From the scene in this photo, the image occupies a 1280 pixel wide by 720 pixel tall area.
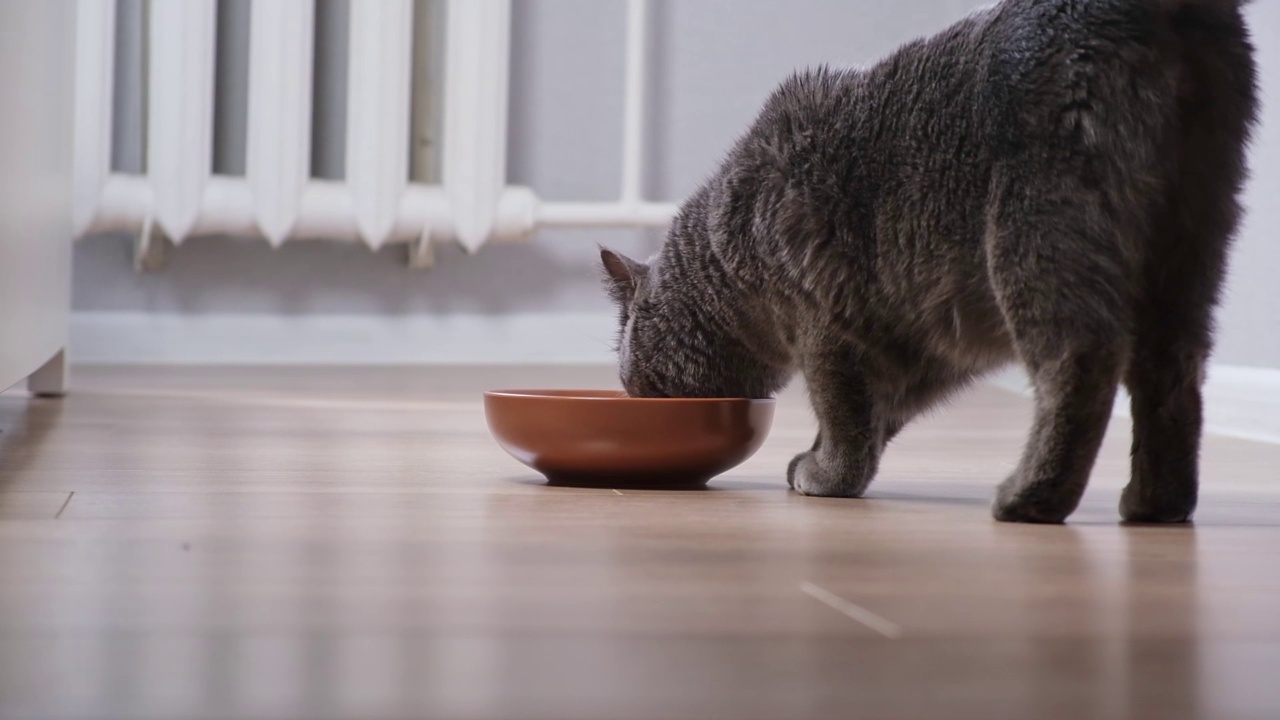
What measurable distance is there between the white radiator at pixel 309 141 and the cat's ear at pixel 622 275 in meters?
1.97

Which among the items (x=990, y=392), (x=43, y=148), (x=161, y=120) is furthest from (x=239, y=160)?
(x=990, y=392)

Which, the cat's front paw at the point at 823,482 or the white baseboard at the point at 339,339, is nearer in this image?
the cat's front paw at the point at 823,482

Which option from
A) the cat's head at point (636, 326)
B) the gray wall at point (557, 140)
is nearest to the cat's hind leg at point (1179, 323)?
the cat's head at point (636, 326)

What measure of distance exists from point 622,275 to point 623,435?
0.31m

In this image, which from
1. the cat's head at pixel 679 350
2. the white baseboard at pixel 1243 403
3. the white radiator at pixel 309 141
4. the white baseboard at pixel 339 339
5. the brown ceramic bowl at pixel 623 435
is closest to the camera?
the brown ceramic bowl at pixel 623 435

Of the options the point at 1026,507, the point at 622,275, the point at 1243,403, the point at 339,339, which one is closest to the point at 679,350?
the point at 622,275

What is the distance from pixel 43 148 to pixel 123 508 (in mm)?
1112

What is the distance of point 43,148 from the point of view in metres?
2.06

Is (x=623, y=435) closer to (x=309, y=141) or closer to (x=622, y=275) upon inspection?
(x=622, y=275)

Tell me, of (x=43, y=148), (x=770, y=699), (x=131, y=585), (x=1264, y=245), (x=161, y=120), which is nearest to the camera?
(x=770, y=699)

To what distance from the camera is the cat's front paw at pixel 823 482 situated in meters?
1.41

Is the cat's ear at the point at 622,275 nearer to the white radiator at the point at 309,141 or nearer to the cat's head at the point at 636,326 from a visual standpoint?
the cat's head at the point at 636,326

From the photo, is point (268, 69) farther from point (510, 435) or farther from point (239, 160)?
point (510, 435)

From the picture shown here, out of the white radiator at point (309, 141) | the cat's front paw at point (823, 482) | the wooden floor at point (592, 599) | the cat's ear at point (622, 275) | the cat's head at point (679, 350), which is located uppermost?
the white radiator at point (309, 141)
